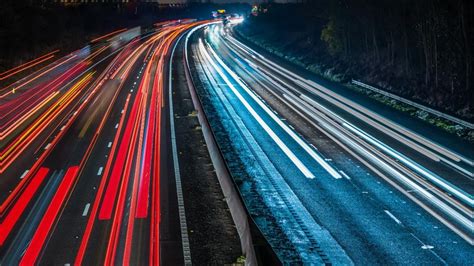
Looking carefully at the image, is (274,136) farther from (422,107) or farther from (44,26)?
(44,26)

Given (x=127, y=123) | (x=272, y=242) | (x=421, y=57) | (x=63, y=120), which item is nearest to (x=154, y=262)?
(x=272, y=242)

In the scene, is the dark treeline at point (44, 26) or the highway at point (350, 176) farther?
the dark treeline at point (44, 26)

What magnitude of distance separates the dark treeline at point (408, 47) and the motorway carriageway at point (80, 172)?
16.8m

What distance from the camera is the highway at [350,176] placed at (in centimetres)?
1369

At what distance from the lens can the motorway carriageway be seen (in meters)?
13.1

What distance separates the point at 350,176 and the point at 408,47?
22.8 m

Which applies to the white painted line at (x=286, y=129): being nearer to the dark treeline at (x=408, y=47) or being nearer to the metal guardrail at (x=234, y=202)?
the metal guardrail at (x=234, y=202)

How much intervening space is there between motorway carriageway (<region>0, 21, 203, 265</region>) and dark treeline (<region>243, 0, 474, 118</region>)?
55.2ft

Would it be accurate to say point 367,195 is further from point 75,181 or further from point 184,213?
point 75,181

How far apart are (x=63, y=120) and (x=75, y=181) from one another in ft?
38.0

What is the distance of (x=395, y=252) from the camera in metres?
13.1

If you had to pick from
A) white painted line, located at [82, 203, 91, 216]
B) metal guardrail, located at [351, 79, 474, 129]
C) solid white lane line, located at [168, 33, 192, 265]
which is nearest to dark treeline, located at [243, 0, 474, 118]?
metal guardrail, located at [351, 79, 474, 129]

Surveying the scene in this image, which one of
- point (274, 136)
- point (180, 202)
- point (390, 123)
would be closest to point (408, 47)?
point (390, 123)

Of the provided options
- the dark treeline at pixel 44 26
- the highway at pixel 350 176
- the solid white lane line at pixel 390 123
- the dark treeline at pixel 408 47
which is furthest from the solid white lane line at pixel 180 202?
the dark treeline at pixel 44 26
